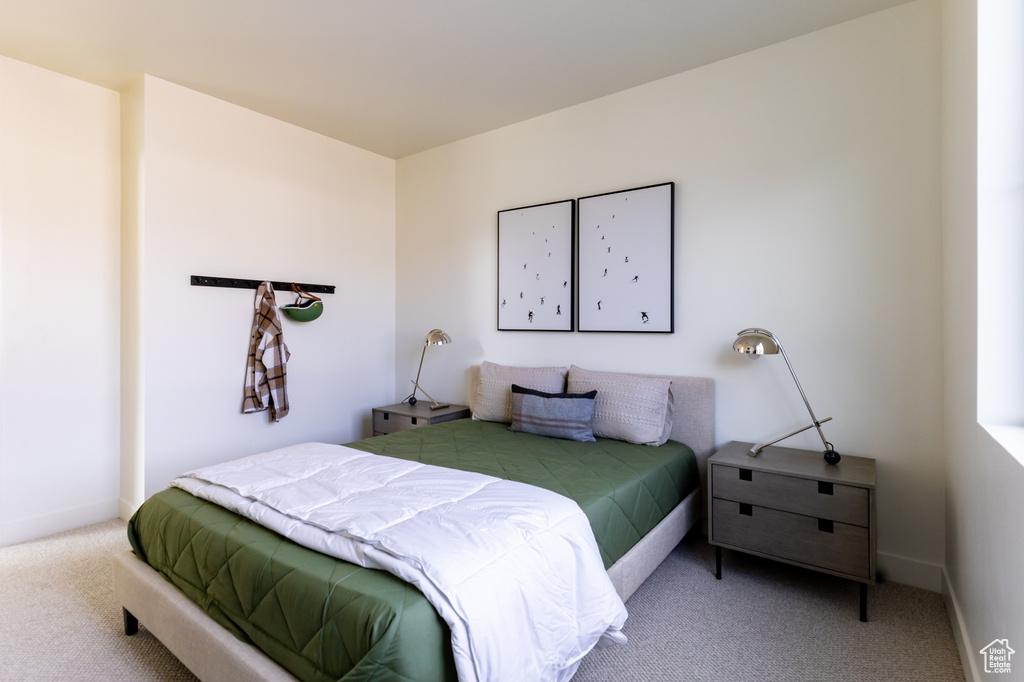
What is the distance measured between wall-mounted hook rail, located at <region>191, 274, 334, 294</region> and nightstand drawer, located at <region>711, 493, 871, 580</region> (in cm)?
316

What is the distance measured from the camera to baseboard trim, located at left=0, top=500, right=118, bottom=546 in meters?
2.90

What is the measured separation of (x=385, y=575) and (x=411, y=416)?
92.5 inches

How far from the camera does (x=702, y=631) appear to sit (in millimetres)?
2006

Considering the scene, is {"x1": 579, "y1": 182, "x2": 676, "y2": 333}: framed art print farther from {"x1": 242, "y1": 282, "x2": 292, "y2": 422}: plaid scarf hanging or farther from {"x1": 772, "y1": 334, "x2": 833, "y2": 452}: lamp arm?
{"x1": 242, "y1": 282, "x2": 292, "y2": 422}: plaid scarf hanging

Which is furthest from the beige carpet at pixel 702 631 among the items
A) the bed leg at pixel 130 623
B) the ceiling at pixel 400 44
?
the ceiling at pixel 400 44

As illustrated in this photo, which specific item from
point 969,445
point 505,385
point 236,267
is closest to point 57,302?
point 236,267

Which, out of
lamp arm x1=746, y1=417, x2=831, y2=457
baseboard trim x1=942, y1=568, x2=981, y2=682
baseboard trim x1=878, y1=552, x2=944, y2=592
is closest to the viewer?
baseboard trim x1=942, y1=568, x2=981, y2=682

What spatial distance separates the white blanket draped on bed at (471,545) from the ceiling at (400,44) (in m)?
2.18

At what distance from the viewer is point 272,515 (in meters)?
1.63

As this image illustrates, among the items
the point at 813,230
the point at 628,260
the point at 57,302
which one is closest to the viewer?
the point at 813,230

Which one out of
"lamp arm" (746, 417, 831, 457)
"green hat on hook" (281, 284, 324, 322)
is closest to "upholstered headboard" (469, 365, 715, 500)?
"lamp arm" (746, 417, 831, 457)

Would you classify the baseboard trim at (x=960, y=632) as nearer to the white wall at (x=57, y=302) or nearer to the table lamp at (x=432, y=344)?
the table lamp at (x=432, y=344)

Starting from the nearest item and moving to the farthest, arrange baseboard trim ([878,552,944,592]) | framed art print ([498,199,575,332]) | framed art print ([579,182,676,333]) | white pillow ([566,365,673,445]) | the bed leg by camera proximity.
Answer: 1. the bed leg
2. baseboard trim ([878,552,944,592])
3. white pillow ([566,365,673,445])
4. framed art print ([579,182,676,333])
5. framed art print ([498,199,575,332])

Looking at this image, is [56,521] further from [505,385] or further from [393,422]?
[505,385]
